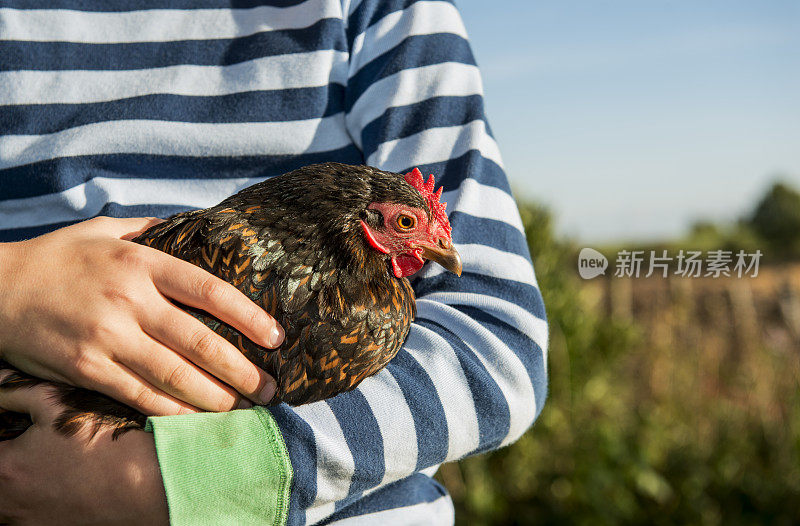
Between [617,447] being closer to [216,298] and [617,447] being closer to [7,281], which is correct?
[216,298]

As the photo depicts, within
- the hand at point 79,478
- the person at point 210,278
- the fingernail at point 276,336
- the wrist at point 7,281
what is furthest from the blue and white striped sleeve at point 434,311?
the wrist at point 7,281

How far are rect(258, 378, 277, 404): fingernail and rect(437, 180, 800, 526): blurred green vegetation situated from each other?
94.7 inches

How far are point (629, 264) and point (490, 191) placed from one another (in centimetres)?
171

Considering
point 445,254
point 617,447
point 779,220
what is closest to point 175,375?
point 445,254

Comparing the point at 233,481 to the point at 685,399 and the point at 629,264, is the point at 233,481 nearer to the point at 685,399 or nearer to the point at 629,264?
the point at 629,264

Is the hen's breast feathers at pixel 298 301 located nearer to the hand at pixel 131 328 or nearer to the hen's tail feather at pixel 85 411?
the hand at pixel 131 328

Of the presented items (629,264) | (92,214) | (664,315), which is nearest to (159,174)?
(92,214)

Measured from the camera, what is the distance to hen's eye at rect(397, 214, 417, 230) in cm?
104

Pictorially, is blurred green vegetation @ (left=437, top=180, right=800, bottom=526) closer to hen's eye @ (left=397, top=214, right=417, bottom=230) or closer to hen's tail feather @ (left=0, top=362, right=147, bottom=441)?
hen's eye @ (left=397, top=214, right=417, bottom=230)

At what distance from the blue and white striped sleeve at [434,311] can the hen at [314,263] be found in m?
0.07

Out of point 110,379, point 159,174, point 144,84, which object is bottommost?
point 110,379

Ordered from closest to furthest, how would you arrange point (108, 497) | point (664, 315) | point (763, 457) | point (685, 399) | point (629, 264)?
point (108, 497) < point (629, 264) < point (763, 457) < point (685, 399) < point (664, 315)

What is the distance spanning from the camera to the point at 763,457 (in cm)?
385

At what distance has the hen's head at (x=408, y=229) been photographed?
1.03m
